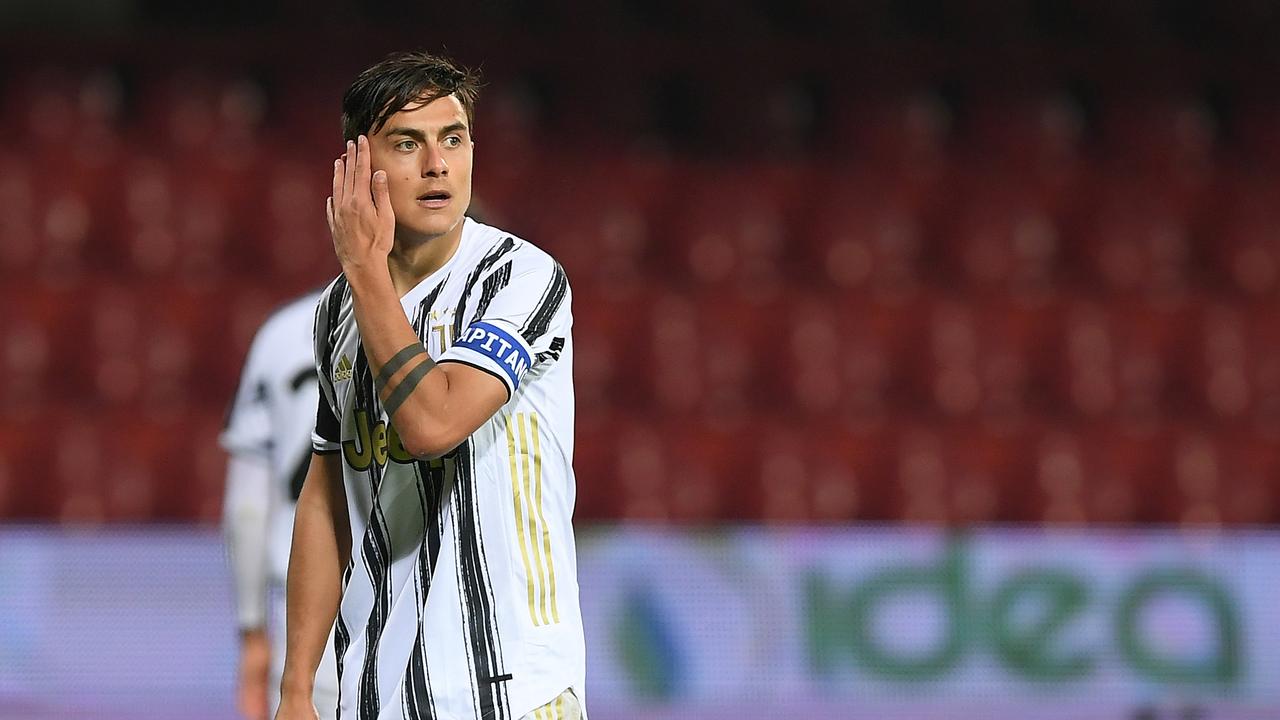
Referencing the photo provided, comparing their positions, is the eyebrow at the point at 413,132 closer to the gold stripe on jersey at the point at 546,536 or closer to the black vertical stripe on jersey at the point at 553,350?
the black vertical stripe on jersey at the point at 553,350

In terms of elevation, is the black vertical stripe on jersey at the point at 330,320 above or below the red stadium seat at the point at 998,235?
below

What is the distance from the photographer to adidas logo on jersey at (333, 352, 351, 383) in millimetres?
2283

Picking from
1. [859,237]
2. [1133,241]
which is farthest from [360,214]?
[1133,241]

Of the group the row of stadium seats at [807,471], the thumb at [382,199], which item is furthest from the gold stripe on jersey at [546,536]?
the row of stadium seats at [807,471]

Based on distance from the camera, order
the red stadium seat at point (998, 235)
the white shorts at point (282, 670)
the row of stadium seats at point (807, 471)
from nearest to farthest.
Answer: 1. the white shorts at point (282, 670)
2. the row of stadium seats at point (807, 471)
3. the red stadium seat at point (998, 235)

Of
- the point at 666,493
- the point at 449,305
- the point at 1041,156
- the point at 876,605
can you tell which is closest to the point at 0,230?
the point at 666,493

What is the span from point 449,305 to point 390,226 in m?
0.17

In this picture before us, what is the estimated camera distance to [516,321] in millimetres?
2158

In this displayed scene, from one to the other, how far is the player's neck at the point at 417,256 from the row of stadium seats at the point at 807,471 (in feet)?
15.7

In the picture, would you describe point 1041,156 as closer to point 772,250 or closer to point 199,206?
point 772,250

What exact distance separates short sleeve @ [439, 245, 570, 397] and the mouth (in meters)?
0.12

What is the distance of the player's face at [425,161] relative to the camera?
84.0 inches

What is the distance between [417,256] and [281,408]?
153 cm

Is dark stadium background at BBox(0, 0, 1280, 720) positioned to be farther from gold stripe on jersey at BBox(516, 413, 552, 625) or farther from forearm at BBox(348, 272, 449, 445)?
forearm at BBox(348, 272, 449, 445)
